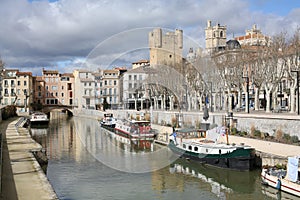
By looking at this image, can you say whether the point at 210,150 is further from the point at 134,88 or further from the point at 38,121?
the point at 134,88

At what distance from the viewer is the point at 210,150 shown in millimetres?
27891

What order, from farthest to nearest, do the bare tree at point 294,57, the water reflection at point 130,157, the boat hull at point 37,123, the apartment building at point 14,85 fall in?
the apartment building at point 14,85 < the boat hull at point 37,123 < the bare tree at point 294,57 < the water reflection at point 130,157

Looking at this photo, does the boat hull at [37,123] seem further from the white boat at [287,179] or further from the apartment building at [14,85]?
the white boat at [287,179]

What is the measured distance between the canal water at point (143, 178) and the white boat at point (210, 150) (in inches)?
21.9

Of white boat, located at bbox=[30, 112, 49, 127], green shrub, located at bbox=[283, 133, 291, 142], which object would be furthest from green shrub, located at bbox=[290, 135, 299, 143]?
white boat, located at bbox=[30, 112, 49, 127]

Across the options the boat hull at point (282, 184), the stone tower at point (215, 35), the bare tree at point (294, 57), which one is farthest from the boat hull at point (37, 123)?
the stone tower at point (215, 35)

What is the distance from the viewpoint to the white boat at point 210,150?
1025 inches

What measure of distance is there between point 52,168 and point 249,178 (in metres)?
13.9

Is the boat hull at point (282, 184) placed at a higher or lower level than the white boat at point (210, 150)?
lower

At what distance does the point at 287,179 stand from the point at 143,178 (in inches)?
349

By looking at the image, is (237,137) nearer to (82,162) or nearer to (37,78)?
(82,162)

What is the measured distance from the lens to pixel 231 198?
20.7 meters

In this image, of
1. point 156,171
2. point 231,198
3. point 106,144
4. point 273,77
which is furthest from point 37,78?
point 231,198

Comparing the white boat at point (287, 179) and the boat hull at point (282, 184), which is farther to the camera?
the white boat at point (287, 179)
